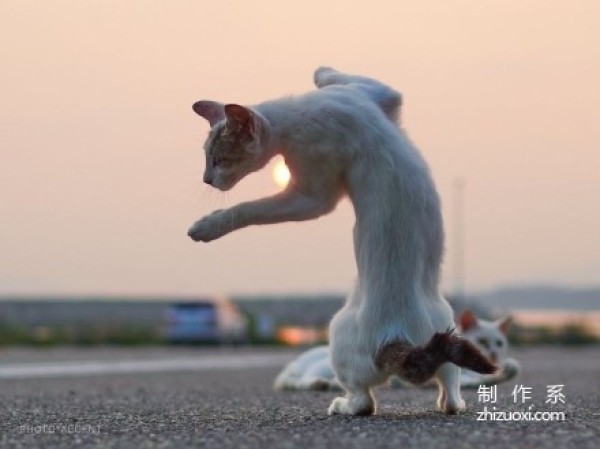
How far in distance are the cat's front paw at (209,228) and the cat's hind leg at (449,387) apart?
1.38m

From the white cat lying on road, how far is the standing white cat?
313 centimetres

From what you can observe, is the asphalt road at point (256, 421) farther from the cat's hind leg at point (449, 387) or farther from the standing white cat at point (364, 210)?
the standing white cat at point (364, 210)

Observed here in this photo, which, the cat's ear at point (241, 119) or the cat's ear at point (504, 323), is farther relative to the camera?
the cat's ear at point (504, 323)

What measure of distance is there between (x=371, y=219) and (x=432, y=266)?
1.39 ft

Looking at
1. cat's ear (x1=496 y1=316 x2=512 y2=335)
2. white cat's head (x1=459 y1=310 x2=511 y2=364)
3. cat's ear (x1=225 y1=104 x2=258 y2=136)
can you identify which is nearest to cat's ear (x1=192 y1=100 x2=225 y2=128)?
cat's ear (x1=225 y1=104 x2=258 y2=136)

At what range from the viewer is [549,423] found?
600cm

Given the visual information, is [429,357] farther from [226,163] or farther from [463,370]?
[463,370]

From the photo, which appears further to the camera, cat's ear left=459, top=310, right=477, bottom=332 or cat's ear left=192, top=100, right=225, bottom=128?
cat's ear left=459, top=310, right=477, bottom=332

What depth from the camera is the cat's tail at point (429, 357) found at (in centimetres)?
589

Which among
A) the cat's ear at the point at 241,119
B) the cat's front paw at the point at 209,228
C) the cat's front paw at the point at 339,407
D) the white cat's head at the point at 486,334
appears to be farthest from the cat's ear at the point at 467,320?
the cat's ear at the point at 241,119

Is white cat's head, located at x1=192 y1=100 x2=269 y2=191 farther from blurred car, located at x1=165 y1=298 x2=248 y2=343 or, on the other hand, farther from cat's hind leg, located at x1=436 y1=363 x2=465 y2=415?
blurred car, located at x1=165 y1=298 x2=248 y2=343

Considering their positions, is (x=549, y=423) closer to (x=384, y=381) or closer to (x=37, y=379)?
(x=384, y=381)

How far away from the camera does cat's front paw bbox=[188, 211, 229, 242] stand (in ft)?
20.8

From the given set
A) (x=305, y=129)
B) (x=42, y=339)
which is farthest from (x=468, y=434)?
(x=42, y=339)
